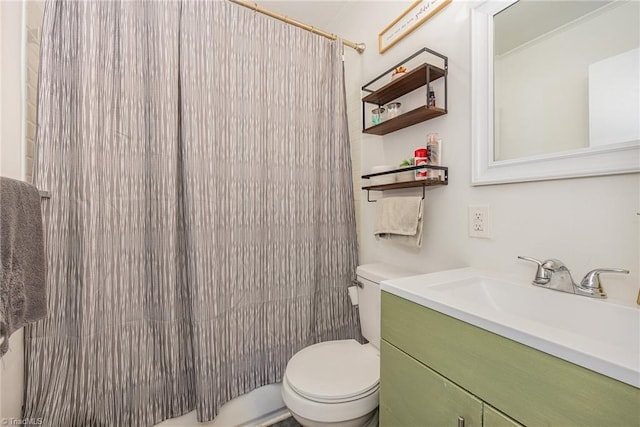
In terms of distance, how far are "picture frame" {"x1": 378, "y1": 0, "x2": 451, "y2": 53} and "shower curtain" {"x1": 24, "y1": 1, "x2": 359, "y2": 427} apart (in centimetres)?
39

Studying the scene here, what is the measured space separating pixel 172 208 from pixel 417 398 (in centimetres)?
118

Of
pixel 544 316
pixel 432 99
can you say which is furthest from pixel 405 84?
pixel 544 316

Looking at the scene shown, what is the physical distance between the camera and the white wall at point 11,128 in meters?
0.86

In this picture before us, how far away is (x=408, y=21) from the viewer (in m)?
1.33

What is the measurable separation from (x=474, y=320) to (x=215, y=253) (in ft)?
3.51

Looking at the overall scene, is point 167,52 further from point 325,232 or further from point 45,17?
point 325,232

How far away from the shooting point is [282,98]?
146cm

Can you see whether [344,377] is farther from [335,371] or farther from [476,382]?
[476,382]

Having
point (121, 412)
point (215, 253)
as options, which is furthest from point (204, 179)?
point (121, 412)

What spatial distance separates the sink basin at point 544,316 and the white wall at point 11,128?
1.31 m

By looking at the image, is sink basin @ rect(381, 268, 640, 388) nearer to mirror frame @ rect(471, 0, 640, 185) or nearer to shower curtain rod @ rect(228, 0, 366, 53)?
mirror frame @ rect(471, 0, 640, 185)

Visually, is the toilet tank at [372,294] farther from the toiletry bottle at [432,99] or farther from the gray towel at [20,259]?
the gray towel at [20,259]

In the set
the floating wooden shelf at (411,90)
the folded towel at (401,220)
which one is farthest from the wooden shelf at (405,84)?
the folded towel at (401,220)

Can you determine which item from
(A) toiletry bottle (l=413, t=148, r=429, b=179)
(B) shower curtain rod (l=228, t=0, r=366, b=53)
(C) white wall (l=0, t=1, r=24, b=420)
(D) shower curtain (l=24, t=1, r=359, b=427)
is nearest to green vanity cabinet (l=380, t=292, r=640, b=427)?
(A) toiletry bottle (l=413, t=148, r=429, b=179)
